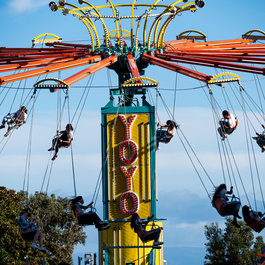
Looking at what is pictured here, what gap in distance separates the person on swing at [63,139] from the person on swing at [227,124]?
6282mm

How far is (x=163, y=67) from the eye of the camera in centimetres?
3959

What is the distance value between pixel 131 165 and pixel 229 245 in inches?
1118

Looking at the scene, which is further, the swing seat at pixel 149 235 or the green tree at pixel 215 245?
the green tree at pixel 215 245

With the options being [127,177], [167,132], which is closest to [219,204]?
[167,132]

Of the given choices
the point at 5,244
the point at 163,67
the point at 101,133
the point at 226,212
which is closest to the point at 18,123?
the point at 101,133

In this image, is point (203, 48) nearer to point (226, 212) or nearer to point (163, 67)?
point (163, 67)

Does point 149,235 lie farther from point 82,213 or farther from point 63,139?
point 63,139

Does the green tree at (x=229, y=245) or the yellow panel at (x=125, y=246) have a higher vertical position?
the green tree at (x=229, y=245)

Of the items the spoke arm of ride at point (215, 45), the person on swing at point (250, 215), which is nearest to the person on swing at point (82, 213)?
the person on swing at point (250, 215)

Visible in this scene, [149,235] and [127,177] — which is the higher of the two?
[127,177]

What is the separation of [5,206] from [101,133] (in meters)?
18.8

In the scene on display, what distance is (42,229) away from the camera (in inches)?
2667

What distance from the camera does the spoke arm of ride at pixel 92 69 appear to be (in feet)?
121

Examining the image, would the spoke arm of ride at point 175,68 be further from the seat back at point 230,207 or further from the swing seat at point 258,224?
the swing seat at point 258,224
